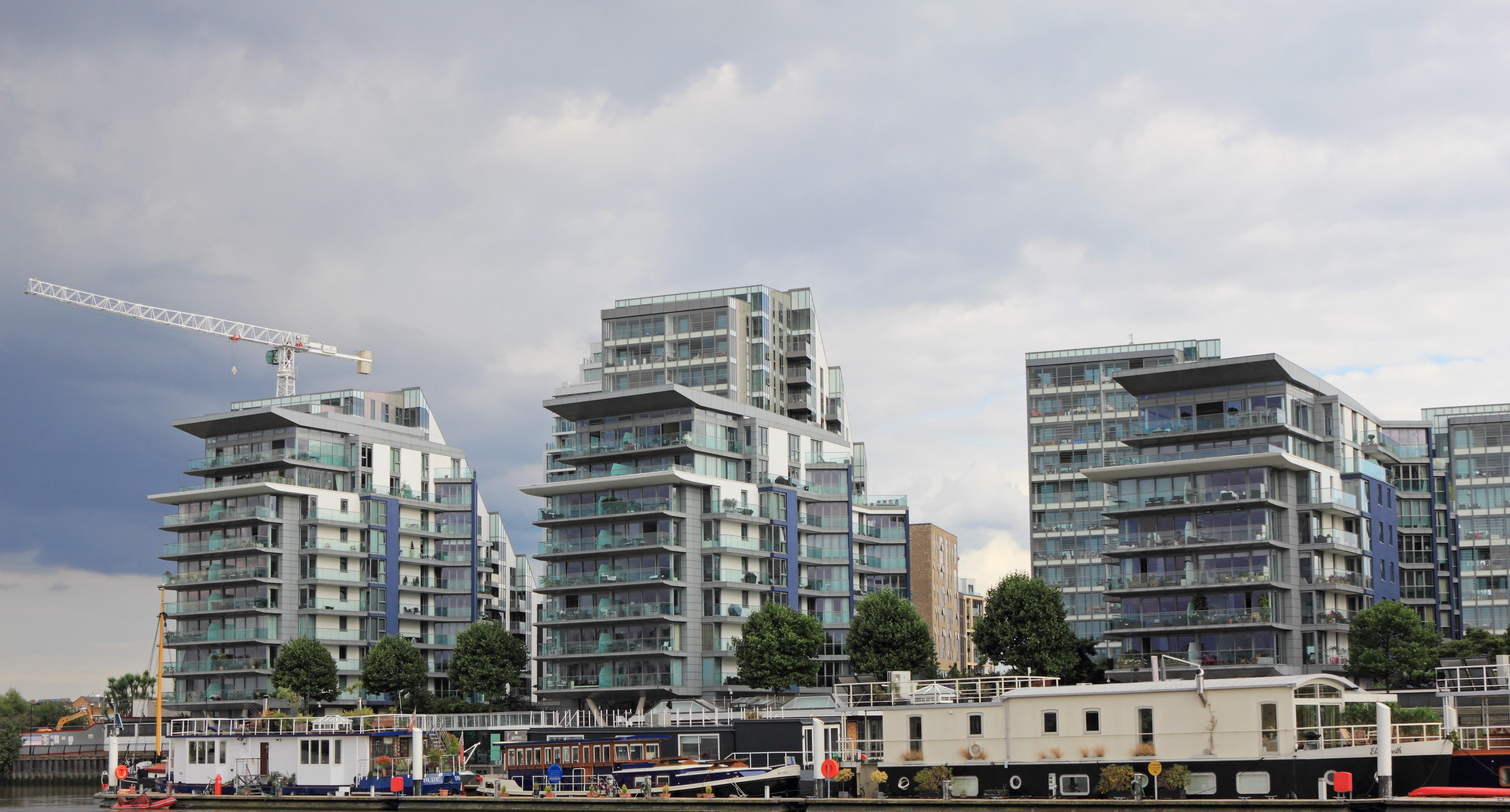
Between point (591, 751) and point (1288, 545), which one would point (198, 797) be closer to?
point (591, 751)

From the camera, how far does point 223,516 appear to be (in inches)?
5054

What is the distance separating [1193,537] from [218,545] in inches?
3031

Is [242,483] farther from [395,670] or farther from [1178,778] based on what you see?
[1178,778]

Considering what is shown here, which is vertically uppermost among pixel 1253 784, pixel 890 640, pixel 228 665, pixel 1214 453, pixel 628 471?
pixel 628 471

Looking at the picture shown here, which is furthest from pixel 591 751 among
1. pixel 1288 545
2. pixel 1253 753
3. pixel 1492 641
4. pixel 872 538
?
pixel 1492 641

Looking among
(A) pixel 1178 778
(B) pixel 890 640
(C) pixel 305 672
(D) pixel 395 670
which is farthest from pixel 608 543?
(A) pixel 1178 778

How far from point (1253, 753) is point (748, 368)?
9075cm

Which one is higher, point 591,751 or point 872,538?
point 872,538

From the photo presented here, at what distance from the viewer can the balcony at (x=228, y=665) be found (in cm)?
12444

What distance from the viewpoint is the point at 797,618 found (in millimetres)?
107688

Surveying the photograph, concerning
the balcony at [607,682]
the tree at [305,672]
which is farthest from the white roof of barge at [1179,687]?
the tree at [305,672]

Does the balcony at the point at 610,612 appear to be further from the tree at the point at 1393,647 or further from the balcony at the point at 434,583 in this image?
the tree at the point at 1393,647

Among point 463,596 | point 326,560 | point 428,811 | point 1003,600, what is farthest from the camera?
point 463,596

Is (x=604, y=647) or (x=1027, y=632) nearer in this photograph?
(x=1027, y=632)
